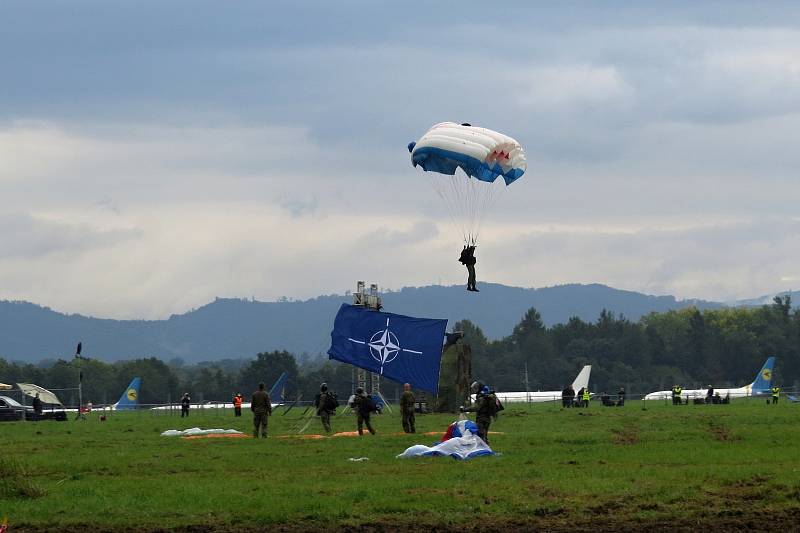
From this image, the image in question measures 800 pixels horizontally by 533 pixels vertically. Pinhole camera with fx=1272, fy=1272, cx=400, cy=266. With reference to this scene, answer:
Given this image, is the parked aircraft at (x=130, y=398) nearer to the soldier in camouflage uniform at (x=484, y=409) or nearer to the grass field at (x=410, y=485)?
the grass field at (x=410, y=485)

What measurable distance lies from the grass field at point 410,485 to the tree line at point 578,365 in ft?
338

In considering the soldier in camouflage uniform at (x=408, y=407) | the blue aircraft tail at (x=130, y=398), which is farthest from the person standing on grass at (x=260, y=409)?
the blue aircraft tail at (x=130, y=398)

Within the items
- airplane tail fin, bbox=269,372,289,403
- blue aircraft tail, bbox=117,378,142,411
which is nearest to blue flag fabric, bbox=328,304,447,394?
airplane tail fin, bbox=269,372,289,403

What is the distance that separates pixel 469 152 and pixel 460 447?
11.8 meters

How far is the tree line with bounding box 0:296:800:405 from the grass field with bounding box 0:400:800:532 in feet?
338

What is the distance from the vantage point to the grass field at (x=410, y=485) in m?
17.8

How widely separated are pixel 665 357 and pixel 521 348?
22.1m

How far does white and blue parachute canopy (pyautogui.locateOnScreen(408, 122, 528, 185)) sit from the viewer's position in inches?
1372

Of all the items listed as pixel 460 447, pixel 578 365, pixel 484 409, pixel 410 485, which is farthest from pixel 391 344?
pixel 578 365

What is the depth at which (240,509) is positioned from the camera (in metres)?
18.6

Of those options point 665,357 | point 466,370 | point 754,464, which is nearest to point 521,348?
point 665,357

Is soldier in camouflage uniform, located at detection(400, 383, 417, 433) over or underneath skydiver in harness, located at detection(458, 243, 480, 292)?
underneath

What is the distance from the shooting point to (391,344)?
4272 cm

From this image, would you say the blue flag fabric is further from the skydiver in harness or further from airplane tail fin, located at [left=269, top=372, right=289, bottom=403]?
airplane tail fin, located at [left=269, top=372, right=289, bottom=403]
